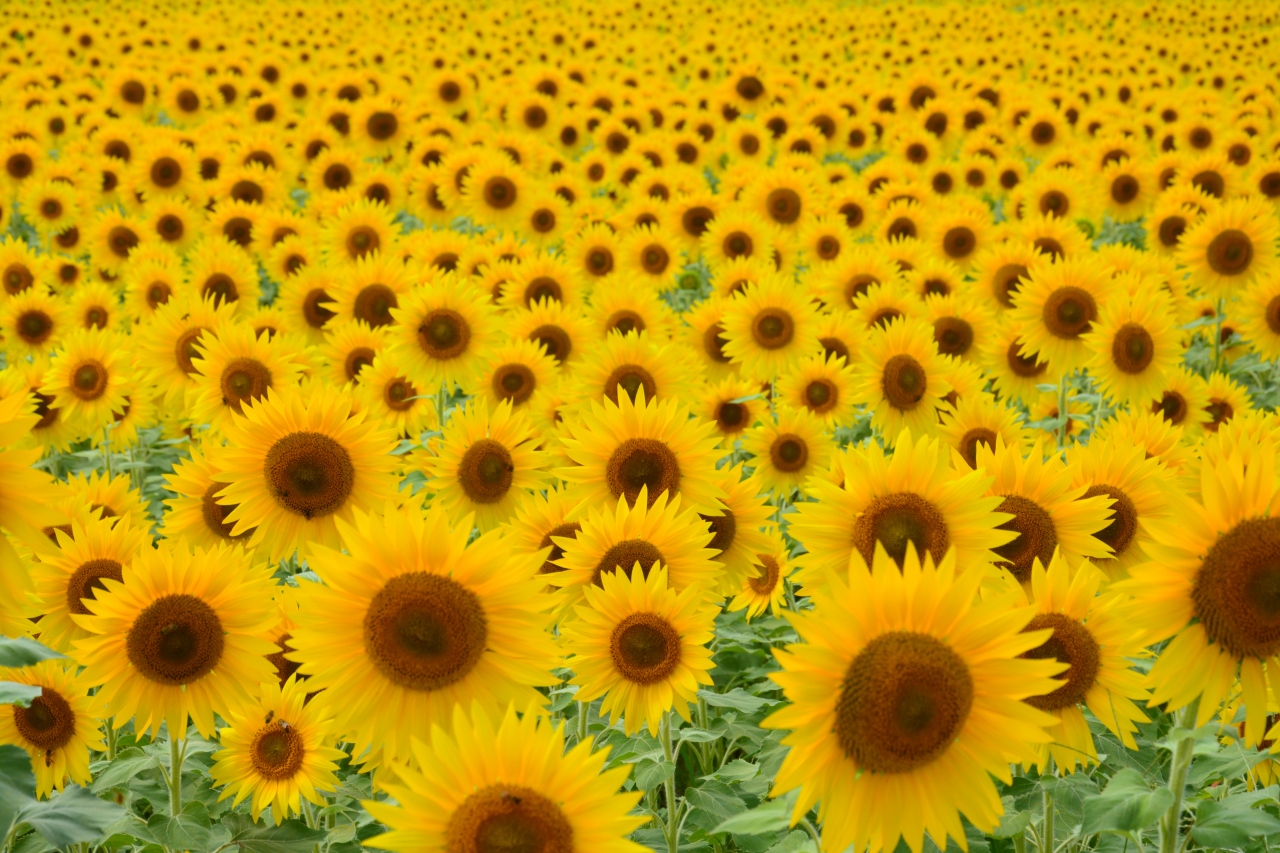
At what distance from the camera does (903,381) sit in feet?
19.1

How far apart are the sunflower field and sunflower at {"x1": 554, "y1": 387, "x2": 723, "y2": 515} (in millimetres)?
20

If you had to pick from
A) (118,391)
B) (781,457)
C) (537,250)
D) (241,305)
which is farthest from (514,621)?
(537,250)

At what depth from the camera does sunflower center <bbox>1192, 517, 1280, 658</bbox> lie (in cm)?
222

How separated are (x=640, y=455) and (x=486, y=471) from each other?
951 mm

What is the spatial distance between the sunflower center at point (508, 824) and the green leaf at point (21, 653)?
93 centimetres

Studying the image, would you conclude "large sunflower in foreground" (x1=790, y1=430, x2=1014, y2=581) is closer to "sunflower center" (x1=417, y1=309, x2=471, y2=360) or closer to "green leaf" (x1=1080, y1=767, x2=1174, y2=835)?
"green leaf" (x1=1080, y1=767, x2=1174, y2=835)

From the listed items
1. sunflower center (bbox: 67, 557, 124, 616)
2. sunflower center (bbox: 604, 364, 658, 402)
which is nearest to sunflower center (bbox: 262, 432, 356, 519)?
sunflower center (bbox: 67, 557, 124, 616)

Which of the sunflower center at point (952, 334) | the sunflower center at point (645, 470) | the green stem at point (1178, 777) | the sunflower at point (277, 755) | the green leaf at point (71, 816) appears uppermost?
the sunflower center at point (952, 334)

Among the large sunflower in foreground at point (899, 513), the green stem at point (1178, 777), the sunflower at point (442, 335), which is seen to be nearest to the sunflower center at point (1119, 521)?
the large sunflower in foreground at point (899, 513)

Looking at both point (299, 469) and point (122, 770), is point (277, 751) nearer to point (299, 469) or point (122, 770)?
point (122, 770)

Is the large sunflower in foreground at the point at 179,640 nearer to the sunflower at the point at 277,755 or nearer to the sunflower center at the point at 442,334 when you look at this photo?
the sunflower at the point at 277,755

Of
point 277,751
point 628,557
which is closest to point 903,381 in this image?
point 628,557

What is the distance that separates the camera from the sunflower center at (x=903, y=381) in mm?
5824

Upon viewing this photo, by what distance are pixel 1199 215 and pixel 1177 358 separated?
11.9 ft
